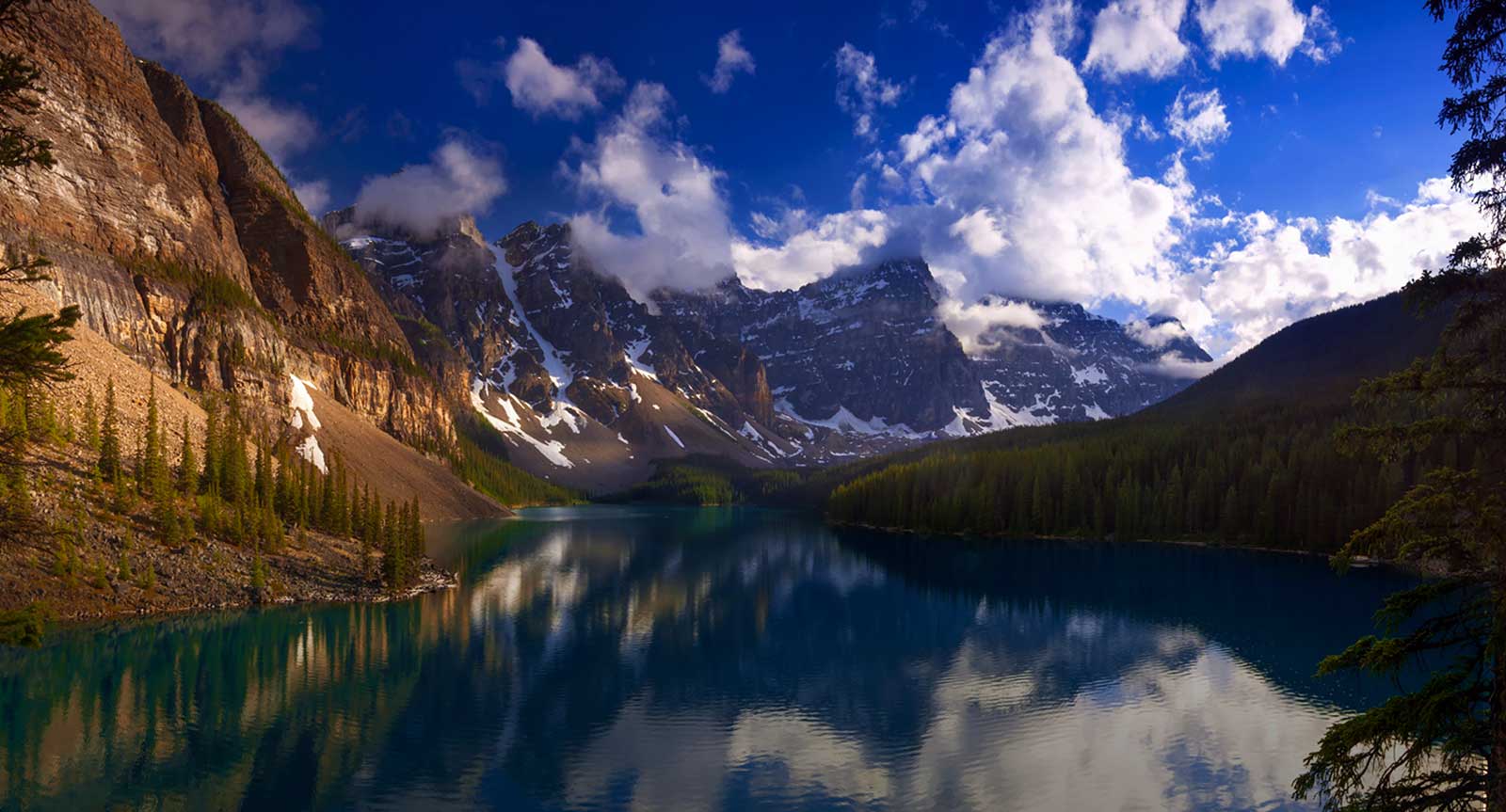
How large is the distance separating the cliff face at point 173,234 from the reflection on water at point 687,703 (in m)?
68.0

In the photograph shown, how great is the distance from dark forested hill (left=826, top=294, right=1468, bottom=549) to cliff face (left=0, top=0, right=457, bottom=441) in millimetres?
106855

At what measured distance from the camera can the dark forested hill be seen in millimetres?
94438

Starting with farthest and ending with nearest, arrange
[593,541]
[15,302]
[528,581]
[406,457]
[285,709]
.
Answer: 1. [406,457]
2. [593,541]
3. [528,581]
4. [15,302]
5. [285,709]

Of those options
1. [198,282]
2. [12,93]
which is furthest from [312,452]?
[12,93]

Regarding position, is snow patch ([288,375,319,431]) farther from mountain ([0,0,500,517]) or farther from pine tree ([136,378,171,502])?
pine tree ([136,378,171,502])

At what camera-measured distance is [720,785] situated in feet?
80.3

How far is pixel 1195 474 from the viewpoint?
4289 inches

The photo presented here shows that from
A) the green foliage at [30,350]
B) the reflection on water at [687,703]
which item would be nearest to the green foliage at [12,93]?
the green foliage at [30,350]

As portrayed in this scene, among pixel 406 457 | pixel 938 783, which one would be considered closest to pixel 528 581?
pixel 938 783

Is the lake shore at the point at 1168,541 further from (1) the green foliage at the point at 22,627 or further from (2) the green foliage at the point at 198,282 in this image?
(2) the green foliage at the point at 198,282

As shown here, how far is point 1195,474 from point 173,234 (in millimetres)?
156952

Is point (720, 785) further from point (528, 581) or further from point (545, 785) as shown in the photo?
point (528, 581)

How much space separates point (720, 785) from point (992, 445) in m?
146

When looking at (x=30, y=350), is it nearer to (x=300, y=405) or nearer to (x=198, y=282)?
(x=198, y=282)
